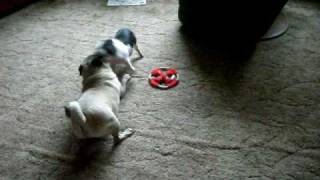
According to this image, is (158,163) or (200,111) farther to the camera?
(200,111)

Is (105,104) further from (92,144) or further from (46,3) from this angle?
(46,3)

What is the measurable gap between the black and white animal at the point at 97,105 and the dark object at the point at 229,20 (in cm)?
67

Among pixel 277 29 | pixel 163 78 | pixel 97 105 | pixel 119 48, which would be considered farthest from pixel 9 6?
pixel 277 29

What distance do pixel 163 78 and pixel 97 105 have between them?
520mm

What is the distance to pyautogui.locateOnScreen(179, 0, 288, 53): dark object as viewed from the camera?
1642 millimetres

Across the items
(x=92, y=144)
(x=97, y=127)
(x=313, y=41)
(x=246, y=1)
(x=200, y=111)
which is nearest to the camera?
(x=97, y=127)

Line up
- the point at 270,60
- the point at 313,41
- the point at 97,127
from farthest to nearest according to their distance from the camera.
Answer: the point at 313,41 → the point at 270,60 → the point at 97,127

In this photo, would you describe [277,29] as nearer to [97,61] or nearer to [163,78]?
[163,78]

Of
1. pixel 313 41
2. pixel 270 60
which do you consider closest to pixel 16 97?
pixel 270 60

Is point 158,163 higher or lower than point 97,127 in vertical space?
lower

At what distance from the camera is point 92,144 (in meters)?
1.37

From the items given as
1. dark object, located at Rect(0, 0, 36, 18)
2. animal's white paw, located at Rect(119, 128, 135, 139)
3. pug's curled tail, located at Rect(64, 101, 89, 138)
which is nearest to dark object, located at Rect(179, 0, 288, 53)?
animal's white paw, located at Rect(119, 128, 135, 139)

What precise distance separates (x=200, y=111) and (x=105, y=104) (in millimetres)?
470

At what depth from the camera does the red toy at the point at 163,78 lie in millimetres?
1623
